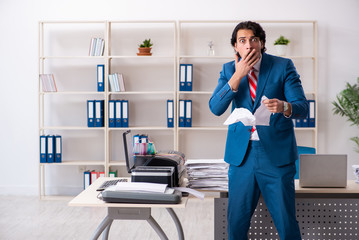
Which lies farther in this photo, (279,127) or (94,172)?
(94,172)

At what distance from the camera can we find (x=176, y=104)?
5.46 metres

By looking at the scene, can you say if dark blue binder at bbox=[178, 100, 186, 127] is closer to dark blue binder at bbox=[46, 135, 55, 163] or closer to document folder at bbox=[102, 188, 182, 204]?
dark blue binder at bbox=[46, 135, 55, 163]

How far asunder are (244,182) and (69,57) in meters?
3.65

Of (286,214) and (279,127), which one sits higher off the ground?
(279,127)

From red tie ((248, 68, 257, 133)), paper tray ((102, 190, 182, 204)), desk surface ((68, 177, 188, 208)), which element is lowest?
desk surface ((68, 177, 188, 208))

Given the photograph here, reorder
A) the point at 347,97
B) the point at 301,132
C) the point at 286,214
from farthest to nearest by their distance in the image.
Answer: the point at 301,132 → the point at 347,97 → the point at 286,214

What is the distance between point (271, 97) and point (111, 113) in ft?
11.0

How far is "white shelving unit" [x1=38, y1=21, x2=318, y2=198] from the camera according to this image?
Result: 562 centimetres

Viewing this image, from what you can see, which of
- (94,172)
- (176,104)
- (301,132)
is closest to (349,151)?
(301,132)

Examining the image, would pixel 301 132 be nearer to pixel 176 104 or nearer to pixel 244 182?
pixel 176 104

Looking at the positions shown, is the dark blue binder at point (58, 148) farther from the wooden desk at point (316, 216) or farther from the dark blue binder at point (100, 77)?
the wooden desk at point (316, 216)

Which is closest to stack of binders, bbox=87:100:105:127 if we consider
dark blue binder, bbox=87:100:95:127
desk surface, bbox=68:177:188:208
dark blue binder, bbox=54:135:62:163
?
dark blue binder, bbox=87:100:95:127

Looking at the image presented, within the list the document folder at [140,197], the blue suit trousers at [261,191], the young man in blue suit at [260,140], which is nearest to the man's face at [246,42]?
the young man in blue suit at [260,140]

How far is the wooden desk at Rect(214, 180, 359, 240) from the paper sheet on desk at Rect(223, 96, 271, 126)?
0.56 meters
